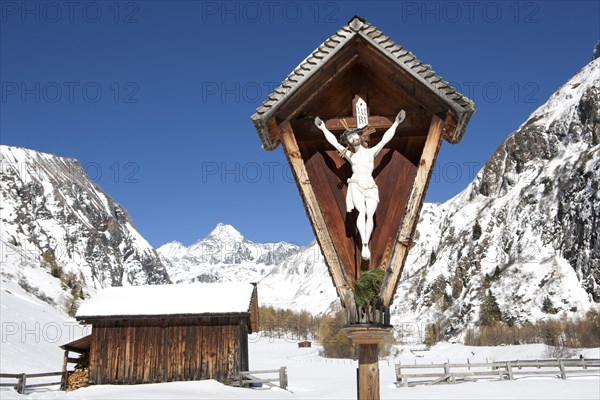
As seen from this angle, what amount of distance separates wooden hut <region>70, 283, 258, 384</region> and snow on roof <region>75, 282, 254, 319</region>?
6 centimetres

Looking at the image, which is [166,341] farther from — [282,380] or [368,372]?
[368,372]

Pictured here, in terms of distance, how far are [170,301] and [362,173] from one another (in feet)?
92.9

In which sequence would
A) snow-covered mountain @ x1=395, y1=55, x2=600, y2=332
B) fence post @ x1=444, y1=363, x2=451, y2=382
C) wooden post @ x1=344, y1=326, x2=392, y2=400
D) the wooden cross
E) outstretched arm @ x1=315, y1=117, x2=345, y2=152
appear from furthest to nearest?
snow-covered mountain @ x1=395, y1=55, x2=600, y2=332
fence post @ x1=444, y1=363, x2=451, y2=382
the wooden cross
outstretched arm @ x1=315, y1=117, x2=345, y2=152
wooden post @ x1=344, y1=326, x2=392, y2=400

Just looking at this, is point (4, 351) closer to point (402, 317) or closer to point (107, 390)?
point (107, 390)

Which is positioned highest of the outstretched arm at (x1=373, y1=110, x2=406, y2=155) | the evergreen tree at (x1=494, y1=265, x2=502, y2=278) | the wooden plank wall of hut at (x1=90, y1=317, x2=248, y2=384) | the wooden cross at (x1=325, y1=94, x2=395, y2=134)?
the evergreen tree at (x1=494, y1=265, x2=502, y2=278)

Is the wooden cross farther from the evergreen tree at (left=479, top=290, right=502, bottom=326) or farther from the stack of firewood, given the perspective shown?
the evergreen tree at (left=479, top=290, right=502, bottom=326)

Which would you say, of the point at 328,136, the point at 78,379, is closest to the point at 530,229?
the point at 78,379

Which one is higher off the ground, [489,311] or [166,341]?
[489,311]

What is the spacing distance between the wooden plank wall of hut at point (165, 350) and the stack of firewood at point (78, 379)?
1096 millimetres

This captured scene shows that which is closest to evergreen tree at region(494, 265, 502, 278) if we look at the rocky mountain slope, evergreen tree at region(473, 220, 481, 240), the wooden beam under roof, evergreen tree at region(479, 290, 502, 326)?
the rocky mountain slope

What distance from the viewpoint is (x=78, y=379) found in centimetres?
3122

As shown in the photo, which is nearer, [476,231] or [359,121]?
[359,121]

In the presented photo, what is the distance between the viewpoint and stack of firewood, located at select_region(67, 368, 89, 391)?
3081 cm

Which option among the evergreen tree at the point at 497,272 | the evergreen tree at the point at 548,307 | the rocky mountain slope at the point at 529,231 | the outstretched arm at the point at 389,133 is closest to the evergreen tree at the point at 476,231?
the rocky mountain slope at the point at 529,231
